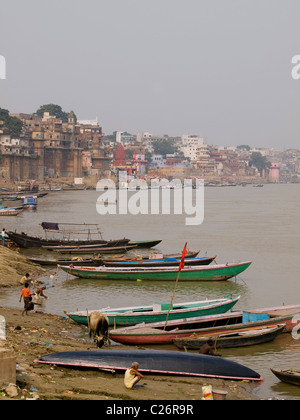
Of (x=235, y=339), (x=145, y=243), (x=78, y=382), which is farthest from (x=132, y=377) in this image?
(x=145, y=243)

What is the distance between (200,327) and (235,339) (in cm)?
84

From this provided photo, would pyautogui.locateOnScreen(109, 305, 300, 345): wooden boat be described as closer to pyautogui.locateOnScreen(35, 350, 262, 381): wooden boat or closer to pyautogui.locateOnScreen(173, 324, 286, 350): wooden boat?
pyautogui.locateOnScreen(173, 324, 286, 350): wooden boat

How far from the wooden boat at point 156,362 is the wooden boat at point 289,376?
0.38m

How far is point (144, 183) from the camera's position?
113 meters

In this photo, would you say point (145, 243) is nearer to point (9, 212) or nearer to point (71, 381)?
point (9, 212)

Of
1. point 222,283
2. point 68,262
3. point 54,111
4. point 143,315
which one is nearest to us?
point 143,315

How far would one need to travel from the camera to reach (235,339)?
12195mm

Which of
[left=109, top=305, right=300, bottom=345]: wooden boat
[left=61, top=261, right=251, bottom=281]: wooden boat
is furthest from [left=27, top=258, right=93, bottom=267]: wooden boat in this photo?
[left=109, top=305, right=300, bottom=345]: wooden boat

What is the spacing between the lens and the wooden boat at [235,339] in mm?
11898

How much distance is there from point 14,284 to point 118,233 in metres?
18.5

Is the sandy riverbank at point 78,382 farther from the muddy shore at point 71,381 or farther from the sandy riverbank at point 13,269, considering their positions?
the sandy riverbank at point 13,269

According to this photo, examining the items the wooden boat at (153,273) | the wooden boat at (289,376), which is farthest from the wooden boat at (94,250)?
the wooden boat at (289,376)

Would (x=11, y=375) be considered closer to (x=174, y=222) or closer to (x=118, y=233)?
(x=118, y=233)

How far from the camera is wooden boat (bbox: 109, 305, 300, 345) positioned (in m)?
12.0
